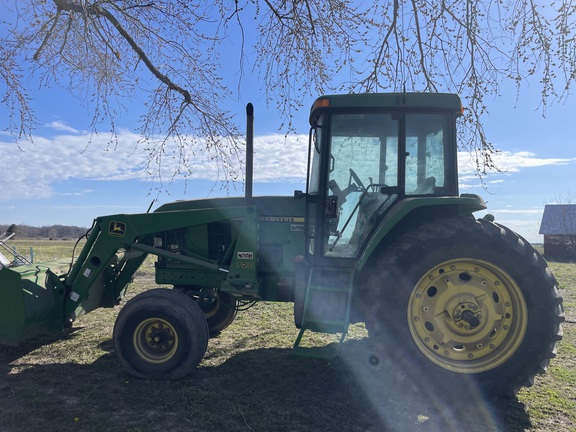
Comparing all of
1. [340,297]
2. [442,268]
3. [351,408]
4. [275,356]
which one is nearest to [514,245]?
[442,268]

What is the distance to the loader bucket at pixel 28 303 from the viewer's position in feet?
13.9

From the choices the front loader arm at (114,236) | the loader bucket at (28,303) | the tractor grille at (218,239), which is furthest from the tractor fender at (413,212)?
the loader bucket at (28,303)

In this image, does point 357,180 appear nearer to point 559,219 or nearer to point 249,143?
point 249,143

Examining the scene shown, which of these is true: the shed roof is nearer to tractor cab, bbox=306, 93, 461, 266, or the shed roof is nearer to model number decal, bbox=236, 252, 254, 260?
tractor cab, bbox=306, 93, 461, 266

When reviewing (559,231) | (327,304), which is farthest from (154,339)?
(559,231)

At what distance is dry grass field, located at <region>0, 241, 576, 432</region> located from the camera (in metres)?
3.22

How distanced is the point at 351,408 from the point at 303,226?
76.7 inches

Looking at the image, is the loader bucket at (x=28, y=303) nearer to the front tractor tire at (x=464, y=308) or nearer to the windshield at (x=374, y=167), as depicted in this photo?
the windshield at (x=374, y=167)

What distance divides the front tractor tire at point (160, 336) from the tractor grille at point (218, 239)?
0.82m

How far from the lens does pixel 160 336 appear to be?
418 cm

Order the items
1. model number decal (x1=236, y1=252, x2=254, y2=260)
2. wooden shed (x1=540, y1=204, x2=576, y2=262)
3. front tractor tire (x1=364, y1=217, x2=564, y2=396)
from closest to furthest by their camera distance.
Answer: front tractor tire (x1=364, y1=217, x2=564, y2=396) < model number decal (x1=236, y1=252, x2=254, y2=260) < wooden shed (x1=540, y1=204, x2=576, y2=262)

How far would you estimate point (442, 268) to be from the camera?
142 inches

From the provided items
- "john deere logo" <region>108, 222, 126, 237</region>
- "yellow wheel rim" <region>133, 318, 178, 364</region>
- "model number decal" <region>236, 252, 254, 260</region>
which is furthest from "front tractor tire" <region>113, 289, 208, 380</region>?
"john deere logo" <region>108, 222, 126, 237</region>

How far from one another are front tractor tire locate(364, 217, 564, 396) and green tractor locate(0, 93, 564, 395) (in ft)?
0.03
